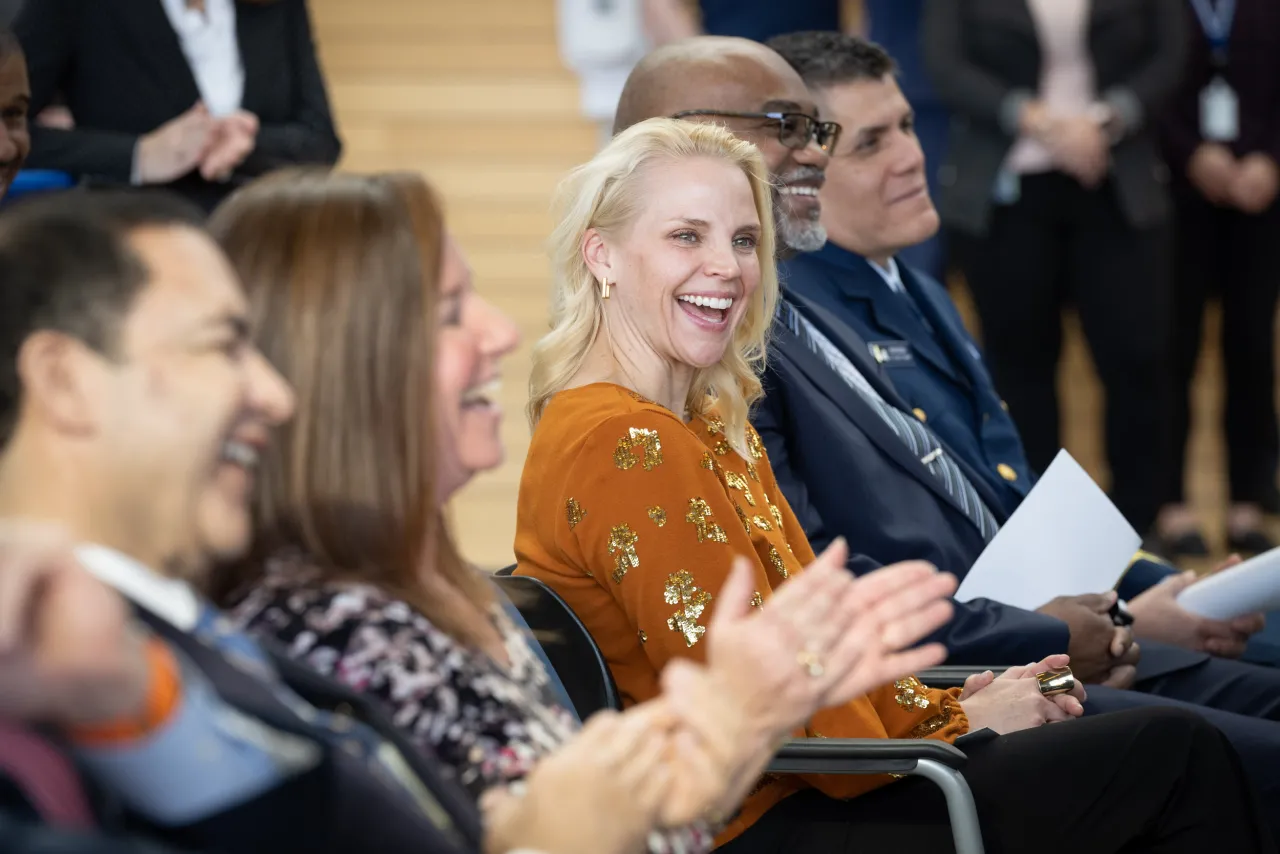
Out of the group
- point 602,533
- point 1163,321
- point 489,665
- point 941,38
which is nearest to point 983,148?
point 941,38

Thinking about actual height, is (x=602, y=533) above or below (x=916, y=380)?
above

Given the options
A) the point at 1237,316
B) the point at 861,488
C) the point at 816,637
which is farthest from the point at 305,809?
the point at 1237,316

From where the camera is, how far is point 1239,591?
2.59 m

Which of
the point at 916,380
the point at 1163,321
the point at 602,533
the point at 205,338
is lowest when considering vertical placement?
Result: the point at 1163,321

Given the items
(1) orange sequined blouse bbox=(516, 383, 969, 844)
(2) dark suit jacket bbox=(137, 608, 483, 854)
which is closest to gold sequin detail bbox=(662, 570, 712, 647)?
(1) orange sequined blouse bbox=(516, 383, 969, 844)

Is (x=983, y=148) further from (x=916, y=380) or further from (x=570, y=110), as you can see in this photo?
(x=916, y=380)

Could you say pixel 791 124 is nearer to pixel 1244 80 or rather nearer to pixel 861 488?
pixel 861 488

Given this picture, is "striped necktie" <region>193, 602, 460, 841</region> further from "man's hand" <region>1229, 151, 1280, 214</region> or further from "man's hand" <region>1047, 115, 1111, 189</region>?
"man's hand" <region>1229, 151, 1280, 214</region>

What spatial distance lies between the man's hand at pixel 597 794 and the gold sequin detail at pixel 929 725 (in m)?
0.89

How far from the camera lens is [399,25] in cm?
582

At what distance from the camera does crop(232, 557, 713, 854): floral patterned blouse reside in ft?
4.38

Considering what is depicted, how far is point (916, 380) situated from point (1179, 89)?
104 inches

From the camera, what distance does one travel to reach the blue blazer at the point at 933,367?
112 inches

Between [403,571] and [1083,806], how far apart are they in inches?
37.4
